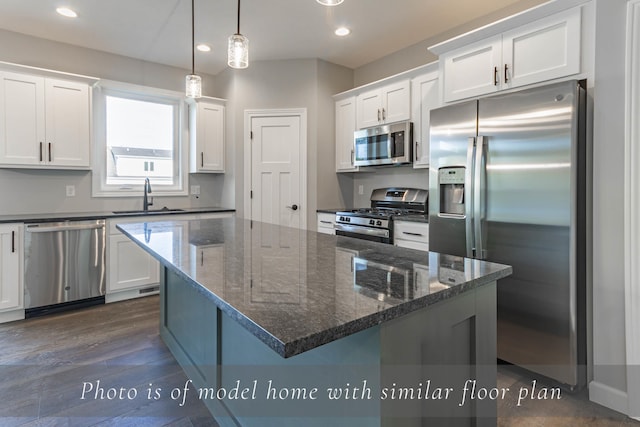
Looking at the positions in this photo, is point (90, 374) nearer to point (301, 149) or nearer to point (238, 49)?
point (238, 49)

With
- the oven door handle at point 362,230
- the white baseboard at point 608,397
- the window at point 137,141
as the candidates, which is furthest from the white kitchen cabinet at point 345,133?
the white baseboard at point 608,397

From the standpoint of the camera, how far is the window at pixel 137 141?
405cm

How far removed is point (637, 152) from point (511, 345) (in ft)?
4.35

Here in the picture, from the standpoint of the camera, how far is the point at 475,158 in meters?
2.36

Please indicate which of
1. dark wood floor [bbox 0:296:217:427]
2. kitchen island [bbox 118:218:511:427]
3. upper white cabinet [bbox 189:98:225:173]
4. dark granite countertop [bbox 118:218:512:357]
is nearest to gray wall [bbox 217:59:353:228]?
upper white cabinet [bbox 189:98:225:173]

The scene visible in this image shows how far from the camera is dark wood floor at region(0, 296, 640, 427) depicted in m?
1.83

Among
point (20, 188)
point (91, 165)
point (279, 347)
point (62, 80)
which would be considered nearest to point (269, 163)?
point (91, 165)

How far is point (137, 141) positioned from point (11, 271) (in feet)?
6.36

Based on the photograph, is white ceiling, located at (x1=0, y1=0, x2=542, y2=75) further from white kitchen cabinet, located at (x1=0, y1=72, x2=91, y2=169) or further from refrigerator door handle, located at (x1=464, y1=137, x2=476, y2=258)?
refrigerator door handle, located at (x1=464, y1=137, x2=476, y2=258)

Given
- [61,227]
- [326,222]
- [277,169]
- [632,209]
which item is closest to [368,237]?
[326,222]

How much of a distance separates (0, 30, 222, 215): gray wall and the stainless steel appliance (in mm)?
2396

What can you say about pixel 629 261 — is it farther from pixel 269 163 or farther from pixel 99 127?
pixel 99 127

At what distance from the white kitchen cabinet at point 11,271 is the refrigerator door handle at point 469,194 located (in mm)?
3759

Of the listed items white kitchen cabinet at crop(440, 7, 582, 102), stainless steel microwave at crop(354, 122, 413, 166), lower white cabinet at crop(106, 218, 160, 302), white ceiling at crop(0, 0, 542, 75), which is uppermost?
white ceiling at crop(0, 0, 542, 75)
